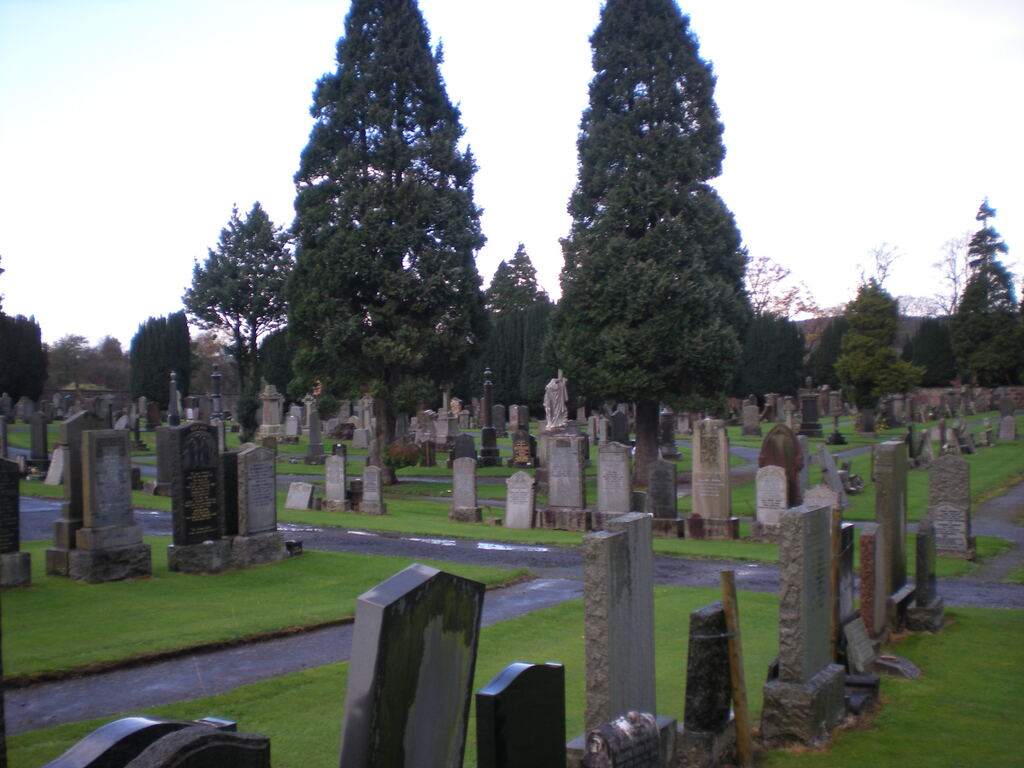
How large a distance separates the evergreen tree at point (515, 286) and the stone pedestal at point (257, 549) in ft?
205

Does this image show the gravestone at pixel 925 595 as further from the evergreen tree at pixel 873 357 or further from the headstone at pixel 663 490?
the evergreen tree at pixel 873 357

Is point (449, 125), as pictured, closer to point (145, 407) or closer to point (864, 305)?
point (864, 305)

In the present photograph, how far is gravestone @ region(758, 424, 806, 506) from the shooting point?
57.2 ft

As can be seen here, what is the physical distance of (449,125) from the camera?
2844 cm

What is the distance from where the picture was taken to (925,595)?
32.1ft

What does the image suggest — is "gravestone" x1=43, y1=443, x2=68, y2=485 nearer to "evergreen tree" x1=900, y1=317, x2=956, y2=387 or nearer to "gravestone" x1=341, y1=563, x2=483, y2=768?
"gravestone" x1=341, y1=563, x2=483, y2=768

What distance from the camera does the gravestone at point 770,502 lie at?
1702 cm

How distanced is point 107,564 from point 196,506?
149 centimetres

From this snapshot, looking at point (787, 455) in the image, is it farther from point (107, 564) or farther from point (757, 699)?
point (107, 564)

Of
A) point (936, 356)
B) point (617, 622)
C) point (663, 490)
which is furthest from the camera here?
point (936, 356)

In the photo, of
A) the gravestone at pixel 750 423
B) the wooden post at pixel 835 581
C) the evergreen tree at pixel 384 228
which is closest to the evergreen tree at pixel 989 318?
the gravestone at pixel 750 423

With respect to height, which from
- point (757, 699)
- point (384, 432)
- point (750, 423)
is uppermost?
point (384, 432)

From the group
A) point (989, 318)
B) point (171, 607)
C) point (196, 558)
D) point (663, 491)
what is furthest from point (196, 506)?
point (989, 318)

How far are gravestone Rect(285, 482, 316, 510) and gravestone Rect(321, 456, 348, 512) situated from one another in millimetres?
507
